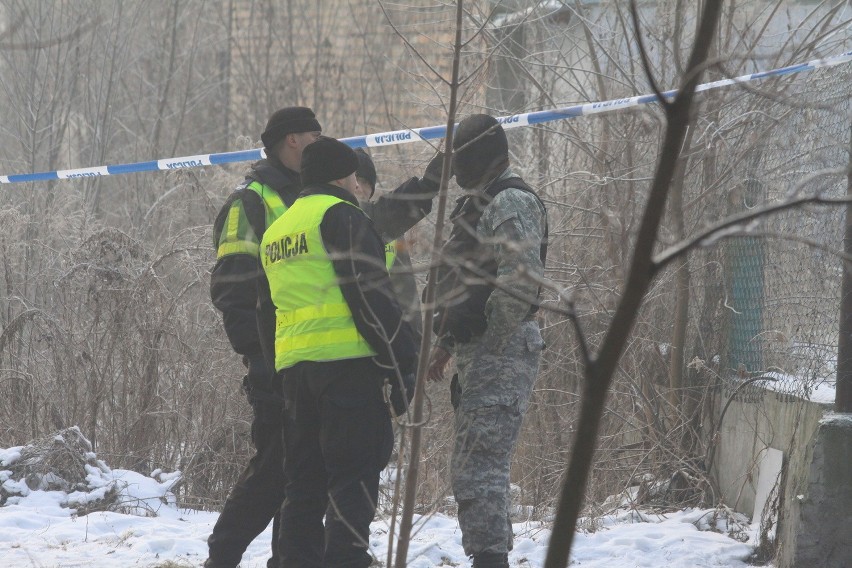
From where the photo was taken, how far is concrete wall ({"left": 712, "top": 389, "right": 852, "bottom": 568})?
438 cm

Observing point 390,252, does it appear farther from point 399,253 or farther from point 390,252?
point 399,253

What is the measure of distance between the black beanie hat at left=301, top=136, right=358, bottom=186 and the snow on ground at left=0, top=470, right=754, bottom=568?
68.6 inches

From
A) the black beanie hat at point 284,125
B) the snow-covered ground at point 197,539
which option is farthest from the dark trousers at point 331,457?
the black beanie hat at point 284,125

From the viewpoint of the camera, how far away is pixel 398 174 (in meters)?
11.5

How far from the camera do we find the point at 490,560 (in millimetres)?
4059

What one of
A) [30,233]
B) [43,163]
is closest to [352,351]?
[30,233]

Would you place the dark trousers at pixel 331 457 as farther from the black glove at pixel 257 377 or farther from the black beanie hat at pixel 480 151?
the black beanie hat at pixel 480 151

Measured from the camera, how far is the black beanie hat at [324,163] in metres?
4.05

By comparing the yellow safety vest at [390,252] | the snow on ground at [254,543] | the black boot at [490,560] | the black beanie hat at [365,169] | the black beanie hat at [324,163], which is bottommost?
the snow on ground at [254,543]

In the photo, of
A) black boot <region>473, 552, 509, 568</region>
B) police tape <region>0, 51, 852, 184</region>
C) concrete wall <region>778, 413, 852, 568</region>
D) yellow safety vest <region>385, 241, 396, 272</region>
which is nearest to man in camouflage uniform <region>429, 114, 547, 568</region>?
black boot <region>473, 552, 509, 568</region>

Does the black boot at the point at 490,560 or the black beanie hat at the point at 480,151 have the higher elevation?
the black beanie hat at the point at 480,151

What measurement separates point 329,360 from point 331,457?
1.13 feet

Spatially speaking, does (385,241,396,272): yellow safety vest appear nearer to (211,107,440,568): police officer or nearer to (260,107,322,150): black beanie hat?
(211,107,440,568): police officer

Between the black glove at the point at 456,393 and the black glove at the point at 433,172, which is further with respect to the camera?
the black glove at the point at 433,172
